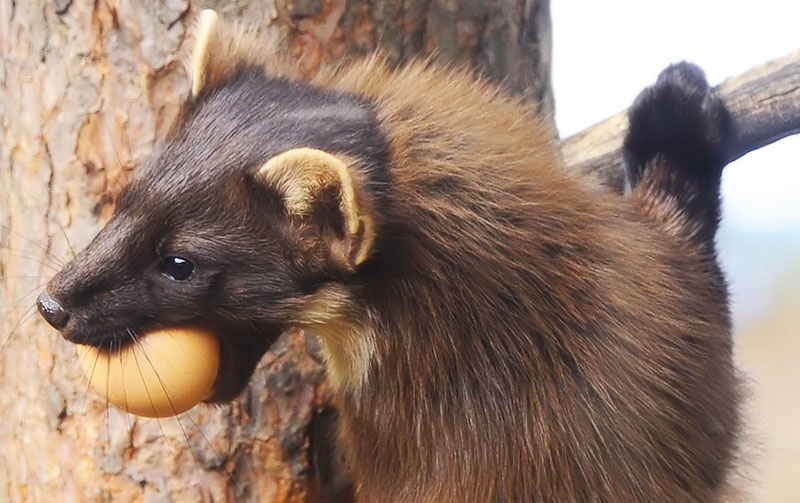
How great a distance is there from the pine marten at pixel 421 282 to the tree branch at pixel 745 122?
28 cm

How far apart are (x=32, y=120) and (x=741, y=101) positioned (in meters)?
0.96

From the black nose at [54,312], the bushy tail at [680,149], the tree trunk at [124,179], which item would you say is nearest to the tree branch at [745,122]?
the bushy tail at [680,149]

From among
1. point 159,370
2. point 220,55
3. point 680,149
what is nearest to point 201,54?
point 220,55

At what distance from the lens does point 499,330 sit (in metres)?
1.04

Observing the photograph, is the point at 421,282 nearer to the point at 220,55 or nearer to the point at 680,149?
the point at 220,55

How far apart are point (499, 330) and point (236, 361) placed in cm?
29

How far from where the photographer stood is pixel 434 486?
109 centimetres

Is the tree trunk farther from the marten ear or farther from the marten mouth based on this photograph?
the marten ear

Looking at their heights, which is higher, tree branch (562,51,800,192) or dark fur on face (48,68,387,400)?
tree branch (562,51,800,192)

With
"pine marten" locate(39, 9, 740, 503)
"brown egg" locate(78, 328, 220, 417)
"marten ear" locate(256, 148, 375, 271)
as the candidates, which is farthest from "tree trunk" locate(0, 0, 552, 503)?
"marten ear" locate(256, 148, 375, 271)

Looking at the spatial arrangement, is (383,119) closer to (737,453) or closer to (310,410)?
(310,410)

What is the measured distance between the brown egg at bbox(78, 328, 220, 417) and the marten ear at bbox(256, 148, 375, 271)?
175mm

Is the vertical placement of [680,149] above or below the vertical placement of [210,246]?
above

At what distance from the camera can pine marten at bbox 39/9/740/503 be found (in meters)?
0.98
